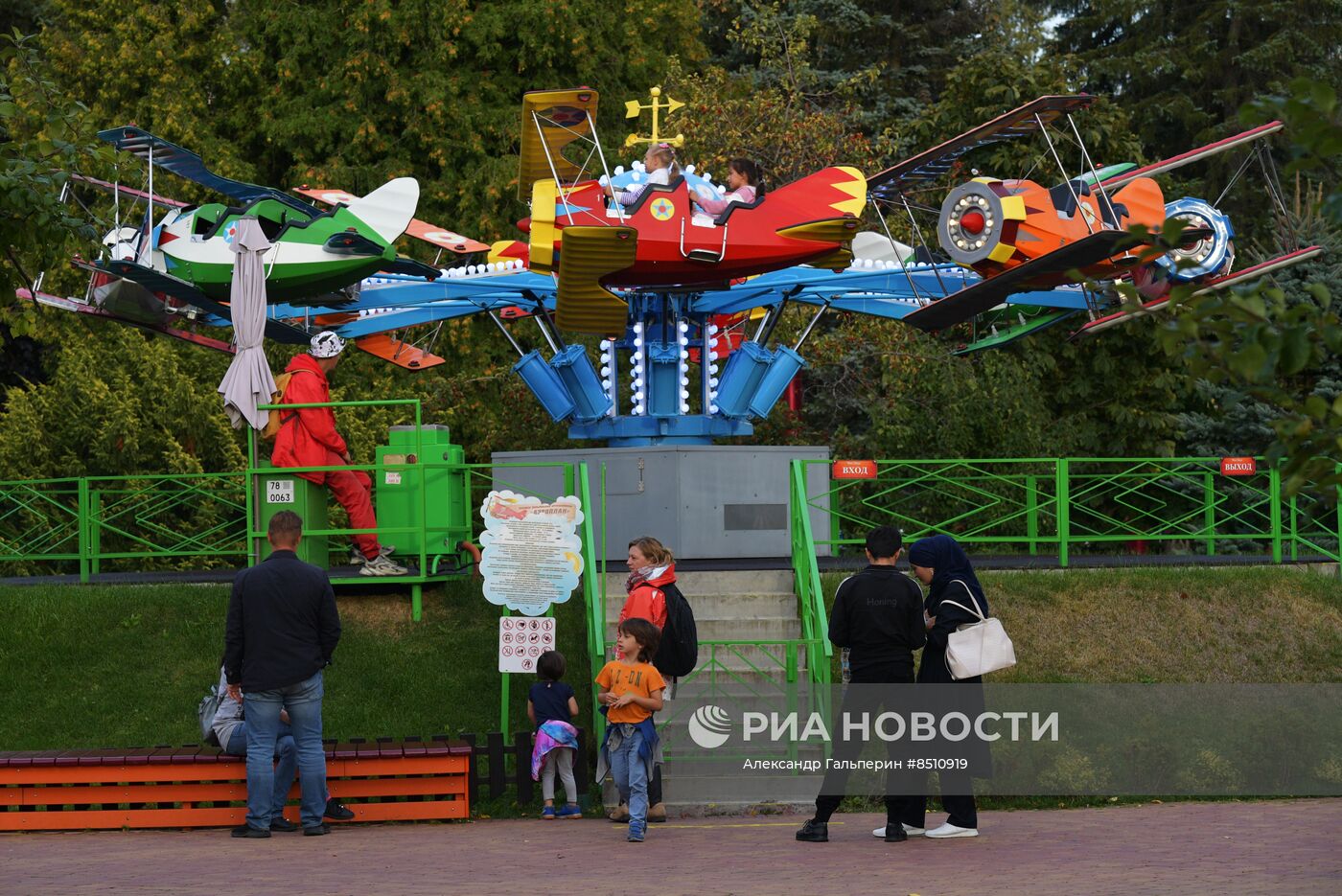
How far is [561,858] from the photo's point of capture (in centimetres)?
941

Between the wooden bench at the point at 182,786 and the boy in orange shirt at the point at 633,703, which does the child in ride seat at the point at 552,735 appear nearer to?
the wooden bench at the point at 182,786

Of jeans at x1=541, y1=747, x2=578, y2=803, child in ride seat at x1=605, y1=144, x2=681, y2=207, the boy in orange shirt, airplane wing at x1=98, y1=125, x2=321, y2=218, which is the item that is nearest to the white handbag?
the boy in orange shirt

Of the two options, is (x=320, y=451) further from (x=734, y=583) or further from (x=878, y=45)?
(x=878, y=45)

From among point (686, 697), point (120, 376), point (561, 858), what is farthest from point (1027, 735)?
point (120, 376)

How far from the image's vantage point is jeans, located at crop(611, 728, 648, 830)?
1007cm

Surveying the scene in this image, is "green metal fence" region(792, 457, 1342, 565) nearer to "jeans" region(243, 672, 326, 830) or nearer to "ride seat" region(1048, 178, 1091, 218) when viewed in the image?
Answer: "ride seat" region(1048, 178, 1091, 218)

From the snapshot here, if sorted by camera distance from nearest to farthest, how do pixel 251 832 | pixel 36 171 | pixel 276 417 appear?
1. pixel 36 171
2. pixel 251 832
3. pixel 276 417

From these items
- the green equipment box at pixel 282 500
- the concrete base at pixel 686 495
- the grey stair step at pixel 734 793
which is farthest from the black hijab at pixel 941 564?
the green equipment box at pixel 282 500

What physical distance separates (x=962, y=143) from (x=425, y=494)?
5.39 m

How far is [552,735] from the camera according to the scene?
1130cm

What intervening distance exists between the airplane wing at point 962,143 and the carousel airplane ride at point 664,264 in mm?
30

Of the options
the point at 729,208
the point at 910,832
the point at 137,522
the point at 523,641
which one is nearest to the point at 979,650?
the point at 910,832

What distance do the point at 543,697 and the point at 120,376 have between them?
35.8 feet

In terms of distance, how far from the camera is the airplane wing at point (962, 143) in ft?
48.2
